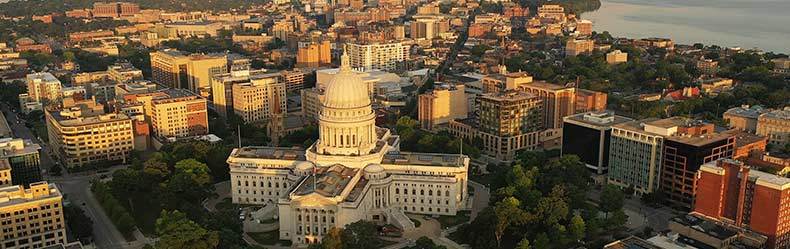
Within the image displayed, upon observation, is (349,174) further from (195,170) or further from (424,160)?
(195,170)

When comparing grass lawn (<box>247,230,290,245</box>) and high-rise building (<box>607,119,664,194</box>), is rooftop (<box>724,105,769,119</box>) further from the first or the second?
grass lawn (<box>247,230,290,245</box>)

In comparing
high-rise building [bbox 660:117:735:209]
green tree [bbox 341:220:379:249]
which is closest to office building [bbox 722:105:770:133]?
high-rise building [bbox 660:117:735:209]

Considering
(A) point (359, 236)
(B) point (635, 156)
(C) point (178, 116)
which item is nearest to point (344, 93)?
(A) point (359, 236)

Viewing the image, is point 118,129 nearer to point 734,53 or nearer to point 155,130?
point 155,130

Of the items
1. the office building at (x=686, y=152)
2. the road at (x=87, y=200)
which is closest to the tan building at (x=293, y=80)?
the road at (x=87, y=200)

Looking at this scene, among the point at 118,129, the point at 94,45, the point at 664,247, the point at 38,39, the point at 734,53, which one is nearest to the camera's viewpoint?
the point at 664,247

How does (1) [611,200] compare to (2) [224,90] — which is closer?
(1) [611,200]

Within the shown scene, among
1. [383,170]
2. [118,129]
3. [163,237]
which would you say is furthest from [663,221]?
[118,129]
